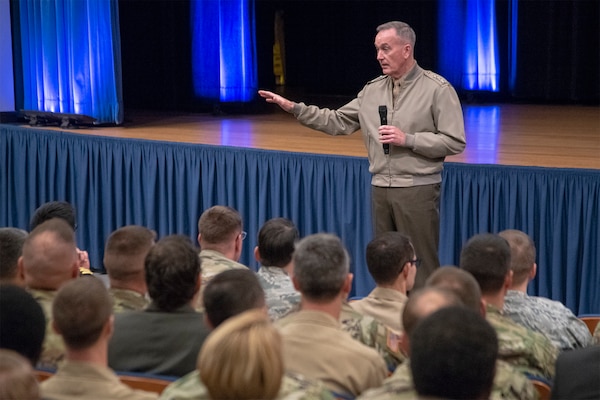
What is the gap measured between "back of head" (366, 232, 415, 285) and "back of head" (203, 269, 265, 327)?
0.75 meters

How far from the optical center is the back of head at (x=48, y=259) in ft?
9.80

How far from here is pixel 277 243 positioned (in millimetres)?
3553

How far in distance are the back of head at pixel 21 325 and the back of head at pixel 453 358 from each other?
0.95m

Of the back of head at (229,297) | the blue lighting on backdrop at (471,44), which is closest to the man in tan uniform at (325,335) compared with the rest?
the back of head at (229,297)

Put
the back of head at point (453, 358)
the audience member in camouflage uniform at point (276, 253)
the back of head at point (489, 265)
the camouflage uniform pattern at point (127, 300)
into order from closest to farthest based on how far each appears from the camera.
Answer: the back of head at point (453, 358), the back of head at point (489, 265), the camouflage uniform pattern at point (127, 300), the audience member in camouflage uniform at point (276, 253)

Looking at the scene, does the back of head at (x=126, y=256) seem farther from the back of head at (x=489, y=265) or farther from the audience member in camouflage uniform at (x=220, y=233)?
the back of head at (x=489, y=265)

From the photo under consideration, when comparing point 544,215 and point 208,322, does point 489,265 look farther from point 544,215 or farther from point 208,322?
point 544,215

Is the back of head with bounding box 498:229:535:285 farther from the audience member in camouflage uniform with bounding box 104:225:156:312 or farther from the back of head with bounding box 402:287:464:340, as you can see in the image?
the audience member in camouflage uniform with bounding box 104:225:156:312

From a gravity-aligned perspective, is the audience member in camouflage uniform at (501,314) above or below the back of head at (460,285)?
below

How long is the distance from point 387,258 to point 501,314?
1.69 ft

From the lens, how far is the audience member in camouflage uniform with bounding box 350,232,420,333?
3.05 m

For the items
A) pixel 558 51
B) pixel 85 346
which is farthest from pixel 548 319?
pixel 558 51

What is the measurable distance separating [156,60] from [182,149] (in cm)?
463

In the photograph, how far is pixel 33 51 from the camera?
806 centimetres
